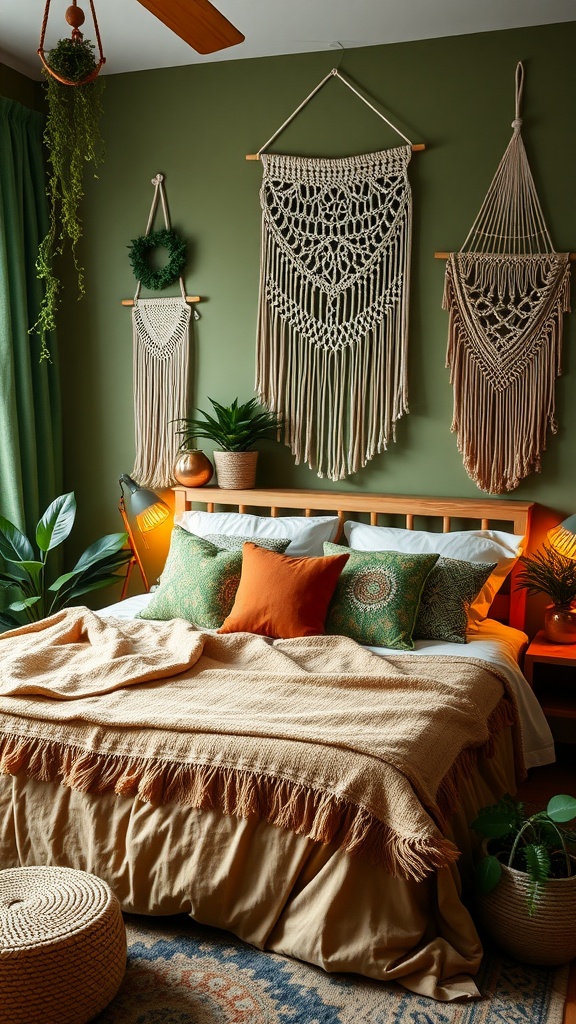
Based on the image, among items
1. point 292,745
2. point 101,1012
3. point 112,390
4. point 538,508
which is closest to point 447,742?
point 292,745

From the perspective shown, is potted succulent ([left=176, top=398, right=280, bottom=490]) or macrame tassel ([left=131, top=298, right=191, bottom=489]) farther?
macrame tassel ([left=131, top=298, right=191, bottom=489])

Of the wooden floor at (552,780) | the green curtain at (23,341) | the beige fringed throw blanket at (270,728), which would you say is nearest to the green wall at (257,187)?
the green curtain at (23,341)

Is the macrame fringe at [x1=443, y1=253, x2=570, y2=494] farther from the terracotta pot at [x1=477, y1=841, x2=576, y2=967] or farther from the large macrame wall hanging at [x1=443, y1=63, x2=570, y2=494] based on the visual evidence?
the terracotta pot at [x1=477, y1=841, x2=576, y2=967]

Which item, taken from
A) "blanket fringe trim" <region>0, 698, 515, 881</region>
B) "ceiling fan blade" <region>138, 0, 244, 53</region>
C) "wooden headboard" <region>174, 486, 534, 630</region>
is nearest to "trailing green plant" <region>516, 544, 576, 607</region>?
"wooden headboard" <region>174, 486, 534, 630</region>

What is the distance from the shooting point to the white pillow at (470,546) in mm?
3498

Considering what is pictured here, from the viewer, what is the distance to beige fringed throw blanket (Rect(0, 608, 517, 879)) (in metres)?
2.22

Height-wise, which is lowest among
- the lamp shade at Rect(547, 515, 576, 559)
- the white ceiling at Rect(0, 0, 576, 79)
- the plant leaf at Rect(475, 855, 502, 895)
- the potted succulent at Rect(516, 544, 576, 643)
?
the plant leaf at Rect(475, 855, 502, 895)

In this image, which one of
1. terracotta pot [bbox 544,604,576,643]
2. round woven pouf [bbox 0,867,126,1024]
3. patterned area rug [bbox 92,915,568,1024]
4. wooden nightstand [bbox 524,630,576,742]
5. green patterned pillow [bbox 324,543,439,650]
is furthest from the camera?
terracotta pot [bbox 544,604,576,643]

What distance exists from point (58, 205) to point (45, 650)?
2.41 metres

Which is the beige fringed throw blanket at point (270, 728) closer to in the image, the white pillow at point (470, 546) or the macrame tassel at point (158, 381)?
the white pillow at point (470, 546)

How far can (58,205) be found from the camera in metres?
4.46

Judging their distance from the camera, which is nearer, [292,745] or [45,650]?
[292,745]

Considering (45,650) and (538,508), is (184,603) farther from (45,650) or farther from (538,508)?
(538,508)

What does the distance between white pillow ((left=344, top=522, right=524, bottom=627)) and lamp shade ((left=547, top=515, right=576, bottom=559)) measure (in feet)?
0.40
